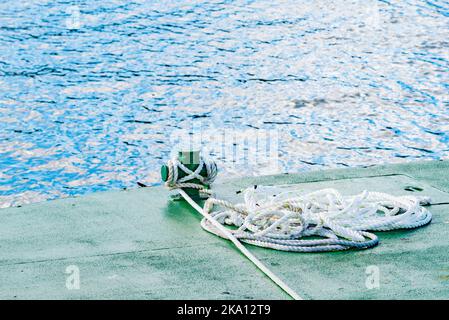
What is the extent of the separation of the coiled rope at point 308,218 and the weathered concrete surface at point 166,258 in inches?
1.6

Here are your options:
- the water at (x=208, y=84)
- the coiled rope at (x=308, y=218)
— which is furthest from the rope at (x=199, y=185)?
the water at (x=208, y=84)

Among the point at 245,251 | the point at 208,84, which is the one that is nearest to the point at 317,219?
the point at 245,251

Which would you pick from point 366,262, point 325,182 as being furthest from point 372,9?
point 366,262

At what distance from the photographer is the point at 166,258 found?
2.67m

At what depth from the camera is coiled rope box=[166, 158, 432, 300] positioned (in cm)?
A: 272

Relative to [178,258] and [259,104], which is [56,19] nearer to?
[259,104]

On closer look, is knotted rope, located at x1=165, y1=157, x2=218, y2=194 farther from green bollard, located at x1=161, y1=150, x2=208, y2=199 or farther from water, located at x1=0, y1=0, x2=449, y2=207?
water, located at x1=0, y1=0, x2=449, y2=207

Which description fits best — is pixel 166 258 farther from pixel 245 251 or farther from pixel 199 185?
pixel 199 185

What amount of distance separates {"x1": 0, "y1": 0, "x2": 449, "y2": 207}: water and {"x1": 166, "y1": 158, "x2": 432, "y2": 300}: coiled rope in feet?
7.93

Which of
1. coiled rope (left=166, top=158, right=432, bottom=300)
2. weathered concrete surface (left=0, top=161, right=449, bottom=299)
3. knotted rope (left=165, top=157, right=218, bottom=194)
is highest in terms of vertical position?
knotted rope (left=165, top=157, right=218, bottom=194)

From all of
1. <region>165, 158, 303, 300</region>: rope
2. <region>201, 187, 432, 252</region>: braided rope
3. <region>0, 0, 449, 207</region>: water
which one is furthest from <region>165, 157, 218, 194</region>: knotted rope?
<region>0, 0, 449, 207</region>: water

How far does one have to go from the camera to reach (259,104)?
676cm

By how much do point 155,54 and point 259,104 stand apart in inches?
71.1

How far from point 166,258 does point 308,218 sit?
541mm
